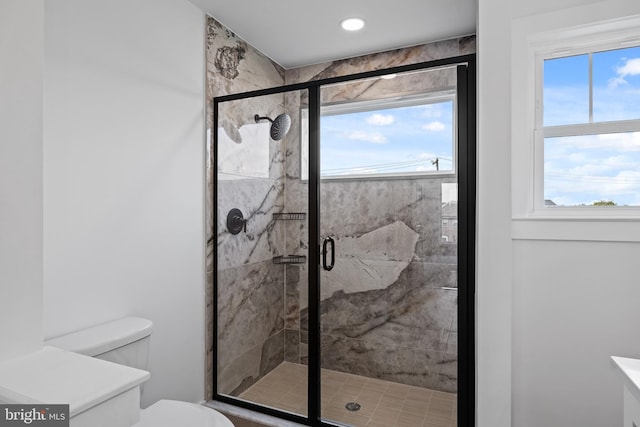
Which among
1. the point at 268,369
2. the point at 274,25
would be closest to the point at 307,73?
the point at 274,25

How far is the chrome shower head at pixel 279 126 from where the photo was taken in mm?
2072

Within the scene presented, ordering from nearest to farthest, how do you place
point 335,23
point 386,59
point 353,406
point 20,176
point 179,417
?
point 20,176, point 179,417, point 353,406, point 335,23, point 386,59

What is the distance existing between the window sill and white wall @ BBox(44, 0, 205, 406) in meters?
1.70

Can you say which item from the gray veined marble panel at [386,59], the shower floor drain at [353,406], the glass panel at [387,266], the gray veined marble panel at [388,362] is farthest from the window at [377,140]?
the shower floor drain at [353,406]

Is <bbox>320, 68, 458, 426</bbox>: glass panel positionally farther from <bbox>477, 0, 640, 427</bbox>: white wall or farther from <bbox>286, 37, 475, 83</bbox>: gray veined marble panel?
<bbox>286, 37, 475, 83</bbox>: gray veined marble panel

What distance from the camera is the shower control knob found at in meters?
2.22

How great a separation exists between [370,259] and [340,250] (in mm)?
200

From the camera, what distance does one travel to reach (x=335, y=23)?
233 cm

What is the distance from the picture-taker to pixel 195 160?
7.13 feet

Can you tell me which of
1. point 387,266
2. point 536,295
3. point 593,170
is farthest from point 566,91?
point 387,266

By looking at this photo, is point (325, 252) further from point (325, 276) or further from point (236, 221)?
point (236, 221)

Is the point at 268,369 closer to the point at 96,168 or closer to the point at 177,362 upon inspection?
the point at 177,362

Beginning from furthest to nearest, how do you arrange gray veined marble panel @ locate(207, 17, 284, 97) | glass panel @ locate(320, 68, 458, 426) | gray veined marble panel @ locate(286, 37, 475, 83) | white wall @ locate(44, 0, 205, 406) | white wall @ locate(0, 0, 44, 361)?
gray veined marble panel @ locate(286, 37, 475, 83), gray veined marble panel @ locate(207, 17, 284, 97), glass panel @ locate(320, 68, 458, 426), white wall @ locate(44, 0, 205, 406), white wall @ locate(0, 0, 44, 361)

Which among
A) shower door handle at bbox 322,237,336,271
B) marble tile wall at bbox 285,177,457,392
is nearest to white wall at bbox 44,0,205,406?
marble tile wall at bbox 285,177,457,392
